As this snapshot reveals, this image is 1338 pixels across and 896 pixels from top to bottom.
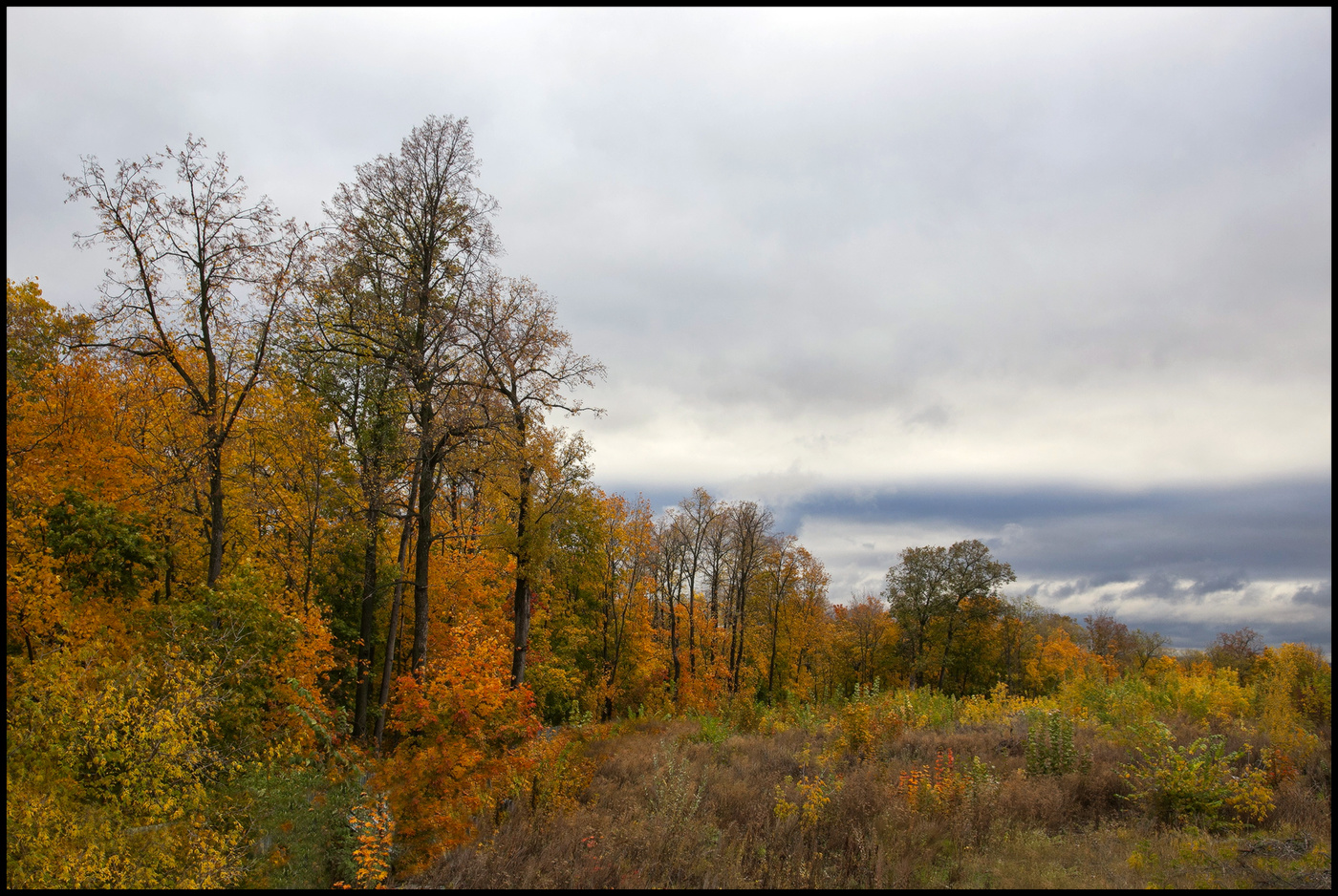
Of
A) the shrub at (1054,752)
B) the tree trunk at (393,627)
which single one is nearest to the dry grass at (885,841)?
the shrub at (1054,752)

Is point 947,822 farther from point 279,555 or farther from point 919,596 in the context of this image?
point 919,596

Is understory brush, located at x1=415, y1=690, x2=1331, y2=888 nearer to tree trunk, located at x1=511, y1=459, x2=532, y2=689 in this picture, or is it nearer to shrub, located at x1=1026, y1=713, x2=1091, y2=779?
shrub, located at x1=1026, y1=713, x2=1091, y2=779

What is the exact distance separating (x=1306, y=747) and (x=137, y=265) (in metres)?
24.7

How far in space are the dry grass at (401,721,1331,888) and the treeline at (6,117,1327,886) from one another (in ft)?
4.48

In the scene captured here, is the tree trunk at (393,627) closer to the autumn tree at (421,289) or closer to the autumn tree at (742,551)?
the autumn tree at (421,289)

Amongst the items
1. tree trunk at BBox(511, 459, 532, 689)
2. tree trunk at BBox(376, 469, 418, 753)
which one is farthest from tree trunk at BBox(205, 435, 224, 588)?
tree trunk at BBox(511, 459, 532, 689)

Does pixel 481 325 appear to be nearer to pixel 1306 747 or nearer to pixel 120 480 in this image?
pixel 120 480

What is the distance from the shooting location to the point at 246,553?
17.8 m

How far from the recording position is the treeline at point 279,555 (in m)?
7.66

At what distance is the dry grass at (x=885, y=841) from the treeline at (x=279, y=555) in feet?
4.48

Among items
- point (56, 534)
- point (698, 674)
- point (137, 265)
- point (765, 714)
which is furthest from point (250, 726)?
point (698, 674)

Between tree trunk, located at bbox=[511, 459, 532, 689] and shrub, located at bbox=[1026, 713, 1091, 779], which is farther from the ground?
tree trunk, located at bbox=[511, 459, 532, 689]

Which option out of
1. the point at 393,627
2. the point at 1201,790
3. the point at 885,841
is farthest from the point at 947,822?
the point at 393,627

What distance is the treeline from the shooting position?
7.66 meters
